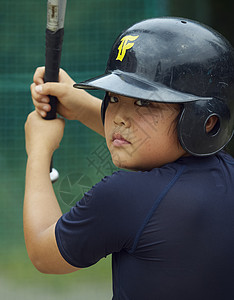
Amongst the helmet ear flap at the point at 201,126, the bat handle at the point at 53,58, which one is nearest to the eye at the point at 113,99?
the helmet ear flap at the point at 201,126

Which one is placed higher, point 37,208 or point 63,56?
point 37,208

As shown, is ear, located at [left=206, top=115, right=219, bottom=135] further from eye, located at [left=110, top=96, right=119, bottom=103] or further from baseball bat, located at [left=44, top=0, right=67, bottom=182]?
baseball bat, located at [left=44, top=0, right=67, bottom=182]

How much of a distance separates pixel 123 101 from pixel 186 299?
479mm

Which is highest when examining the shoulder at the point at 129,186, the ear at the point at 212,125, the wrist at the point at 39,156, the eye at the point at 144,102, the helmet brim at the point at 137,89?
the helmet brim at the point at 137,89

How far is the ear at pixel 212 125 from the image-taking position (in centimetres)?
122

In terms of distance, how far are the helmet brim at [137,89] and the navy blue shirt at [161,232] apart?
162mm

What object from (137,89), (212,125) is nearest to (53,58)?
(137,89)

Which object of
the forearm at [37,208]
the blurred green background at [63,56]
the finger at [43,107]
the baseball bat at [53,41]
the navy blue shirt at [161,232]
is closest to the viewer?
the navy blue shirt at [161,232]

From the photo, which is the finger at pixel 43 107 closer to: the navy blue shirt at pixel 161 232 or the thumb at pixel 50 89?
the thumb at pixel 50 89

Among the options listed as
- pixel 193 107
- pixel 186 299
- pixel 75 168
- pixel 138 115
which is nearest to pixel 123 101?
pixel 138 115

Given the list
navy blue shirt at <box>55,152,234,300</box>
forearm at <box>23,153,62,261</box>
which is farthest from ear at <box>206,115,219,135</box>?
forearm at <box>23,153,62,261</box>

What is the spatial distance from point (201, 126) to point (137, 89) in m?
0.17

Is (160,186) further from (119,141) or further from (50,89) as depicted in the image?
(50,89)

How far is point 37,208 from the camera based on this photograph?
1.25 m
